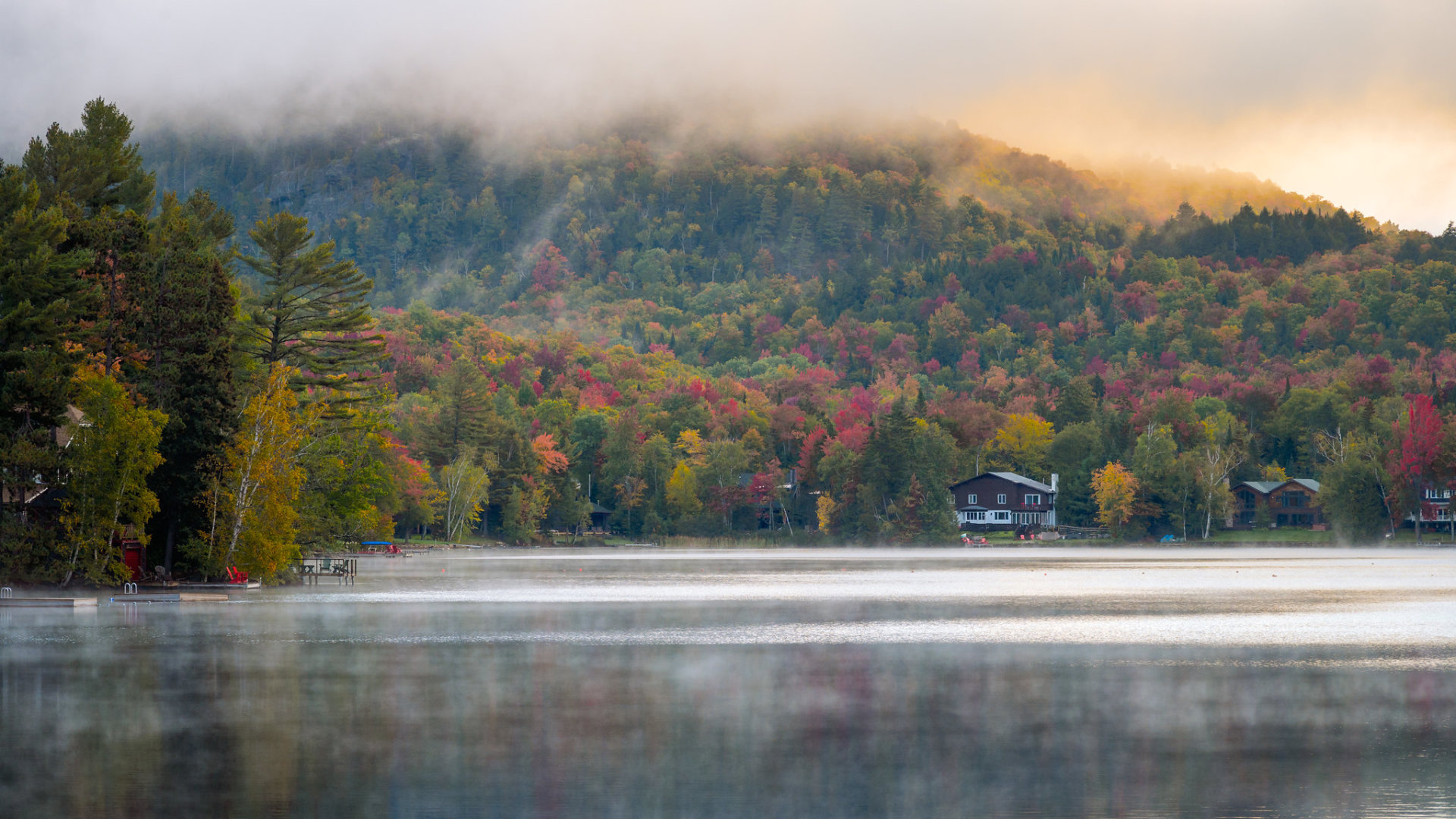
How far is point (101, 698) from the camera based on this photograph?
25828mm

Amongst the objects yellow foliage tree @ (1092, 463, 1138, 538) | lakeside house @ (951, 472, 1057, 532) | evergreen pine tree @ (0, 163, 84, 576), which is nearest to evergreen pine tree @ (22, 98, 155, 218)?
evergreen pine tree @ (0, 163, 84, 576)

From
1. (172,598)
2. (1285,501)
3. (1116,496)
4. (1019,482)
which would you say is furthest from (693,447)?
(172,598)

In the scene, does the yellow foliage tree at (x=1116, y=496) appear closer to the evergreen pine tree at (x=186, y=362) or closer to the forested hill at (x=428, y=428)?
the forested hill at (x=428, y=428)

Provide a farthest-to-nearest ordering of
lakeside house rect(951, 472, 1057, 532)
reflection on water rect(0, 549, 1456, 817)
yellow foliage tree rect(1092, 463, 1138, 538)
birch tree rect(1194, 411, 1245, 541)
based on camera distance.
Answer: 1. lakeside house rect(951, 472, 1057, 532)
2. yellow foliage tree rect(1092, 463, 1138, 538)
3. birch tree rect(1194, 411, 1245, 541)
4. reflection on water rect(0, 549, 1456, 817)

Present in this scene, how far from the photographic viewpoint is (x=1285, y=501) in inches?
5960

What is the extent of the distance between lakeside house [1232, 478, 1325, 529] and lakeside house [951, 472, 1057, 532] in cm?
1885

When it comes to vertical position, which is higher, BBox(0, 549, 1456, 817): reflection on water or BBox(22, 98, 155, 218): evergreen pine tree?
BBox(22, 98, 155, 218): evergreen pine tree

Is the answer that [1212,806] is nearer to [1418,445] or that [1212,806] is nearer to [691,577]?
[691,577]

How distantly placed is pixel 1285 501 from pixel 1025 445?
2802 cm

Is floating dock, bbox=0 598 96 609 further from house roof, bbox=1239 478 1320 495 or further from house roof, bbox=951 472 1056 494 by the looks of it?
house roof, bbox=1239 478 1320 495

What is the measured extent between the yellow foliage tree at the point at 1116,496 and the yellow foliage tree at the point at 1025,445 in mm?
16916

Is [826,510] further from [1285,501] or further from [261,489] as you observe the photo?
[261,489]

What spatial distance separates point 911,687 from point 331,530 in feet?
182

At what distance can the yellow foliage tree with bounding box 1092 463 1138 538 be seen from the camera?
14275 cm
